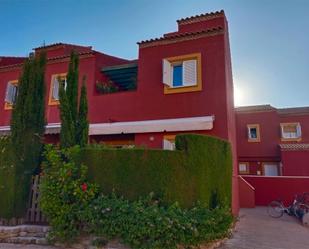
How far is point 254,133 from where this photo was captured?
49.2 m

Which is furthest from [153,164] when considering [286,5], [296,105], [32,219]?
[296,105]

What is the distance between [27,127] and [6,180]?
298 cm

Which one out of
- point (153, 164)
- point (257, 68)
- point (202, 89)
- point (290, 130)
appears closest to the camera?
point (153, 164)

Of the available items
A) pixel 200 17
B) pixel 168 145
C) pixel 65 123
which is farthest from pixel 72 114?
pixel 200 17

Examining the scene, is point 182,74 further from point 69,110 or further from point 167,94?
point 69,110

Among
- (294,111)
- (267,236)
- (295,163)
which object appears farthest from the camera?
(294,111)

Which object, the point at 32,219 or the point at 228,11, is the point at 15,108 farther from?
the point at 228,11

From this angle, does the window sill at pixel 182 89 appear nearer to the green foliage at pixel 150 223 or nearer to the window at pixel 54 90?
the green foliage at pixel 150 223

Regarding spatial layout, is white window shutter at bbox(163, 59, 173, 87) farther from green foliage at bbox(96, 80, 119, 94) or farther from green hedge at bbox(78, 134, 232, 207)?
green hedge at bbox(78, 134, 232, 207)

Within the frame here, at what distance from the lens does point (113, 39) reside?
23047 millimetres

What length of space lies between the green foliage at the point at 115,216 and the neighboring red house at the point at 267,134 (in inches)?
1496

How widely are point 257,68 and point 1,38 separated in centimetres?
2476

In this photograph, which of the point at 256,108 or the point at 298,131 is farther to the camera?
the point at 256,108

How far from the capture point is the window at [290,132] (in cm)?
4678
